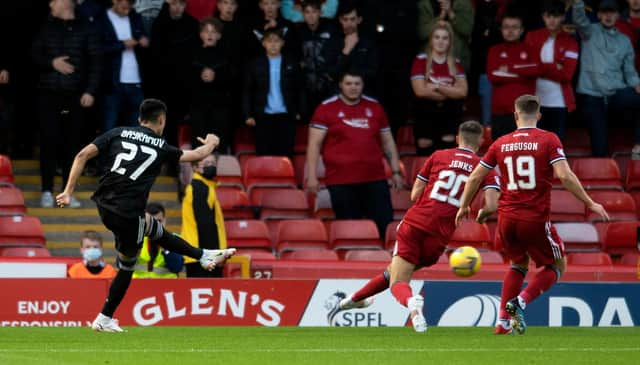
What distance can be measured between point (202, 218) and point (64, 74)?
3.03m

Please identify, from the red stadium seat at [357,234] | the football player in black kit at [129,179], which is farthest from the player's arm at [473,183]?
the red stadium seat at [357,234]

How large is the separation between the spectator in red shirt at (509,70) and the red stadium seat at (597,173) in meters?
1.30

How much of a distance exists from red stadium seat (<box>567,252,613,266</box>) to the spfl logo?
241cm

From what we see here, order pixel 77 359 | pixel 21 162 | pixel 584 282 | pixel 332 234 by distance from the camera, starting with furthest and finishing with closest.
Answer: pixel 21 162, pixel 332 234, pixel 584 282, pixel 77 359

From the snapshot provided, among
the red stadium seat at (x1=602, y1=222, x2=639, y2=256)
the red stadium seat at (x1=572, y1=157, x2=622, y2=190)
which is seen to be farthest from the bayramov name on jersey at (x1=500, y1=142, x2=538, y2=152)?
the red stadium seat at (x1=572, y1=157, x2=622, y2=190)

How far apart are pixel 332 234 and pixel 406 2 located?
3820mm

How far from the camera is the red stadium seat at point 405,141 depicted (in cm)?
1983

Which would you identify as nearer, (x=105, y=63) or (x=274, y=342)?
(x=274, y=342)

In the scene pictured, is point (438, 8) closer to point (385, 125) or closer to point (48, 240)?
point (385, 125)

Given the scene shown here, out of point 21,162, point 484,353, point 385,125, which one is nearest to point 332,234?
point 385,125

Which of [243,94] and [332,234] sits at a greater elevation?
[243,94]

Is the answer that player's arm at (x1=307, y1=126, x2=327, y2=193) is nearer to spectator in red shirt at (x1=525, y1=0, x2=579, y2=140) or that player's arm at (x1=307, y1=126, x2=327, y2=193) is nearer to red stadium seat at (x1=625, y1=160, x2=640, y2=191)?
spectator in red shirt at (x1=525, y1=0, x2=579, y2=140)

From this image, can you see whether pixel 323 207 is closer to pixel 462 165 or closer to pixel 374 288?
pixel 374 288

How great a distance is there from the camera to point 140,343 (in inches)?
437
